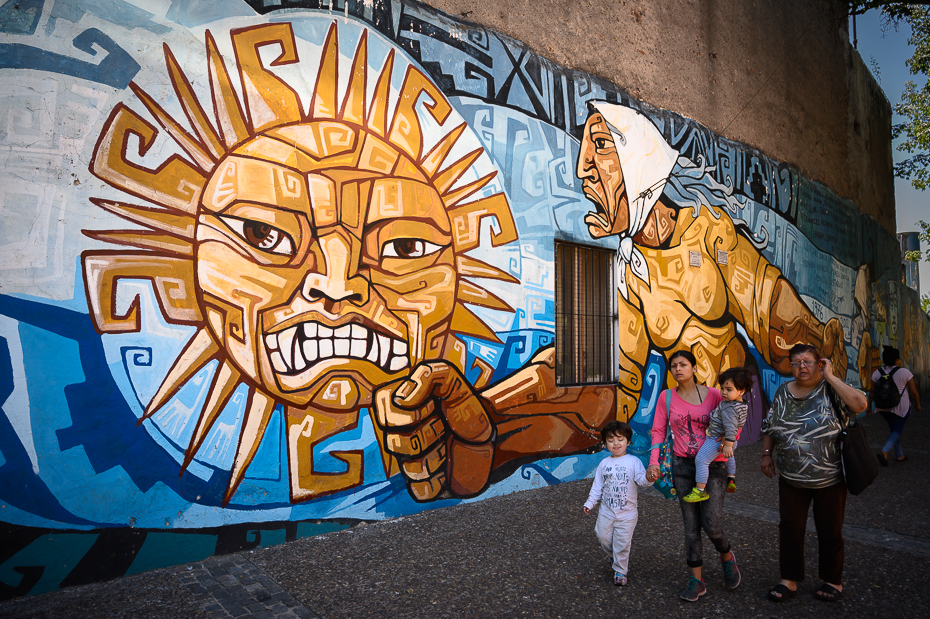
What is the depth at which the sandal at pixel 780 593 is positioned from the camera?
126 inches

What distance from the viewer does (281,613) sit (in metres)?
3.04

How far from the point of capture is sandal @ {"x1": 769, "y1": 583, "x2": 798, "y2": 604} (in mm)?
3206

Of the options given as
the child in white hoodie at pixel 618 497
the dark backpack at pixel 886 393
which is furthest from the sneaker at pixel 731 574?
the dark backpack at pixel 886 393

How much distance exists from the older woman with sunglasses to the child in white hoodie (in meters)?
0.84

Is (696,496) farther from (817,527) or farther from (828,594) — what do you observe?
(828,594)

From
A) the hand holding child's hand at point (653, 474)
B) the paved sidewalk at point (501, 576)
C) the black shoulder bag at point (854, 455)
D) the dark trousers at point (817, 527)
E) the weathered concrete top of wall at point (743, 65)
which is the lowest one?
the paved sidewalk at point (501, 576)

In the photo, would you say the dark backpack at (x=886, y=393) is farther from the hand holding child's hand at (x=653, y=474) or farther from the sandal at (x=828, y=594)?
the hand holding child's hand at (x=653, y=474)

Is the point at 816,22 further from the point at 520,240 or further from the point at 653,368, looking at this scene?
the point at 520,240

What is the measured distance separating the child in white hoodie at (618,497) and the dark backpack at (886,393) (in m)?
5.75

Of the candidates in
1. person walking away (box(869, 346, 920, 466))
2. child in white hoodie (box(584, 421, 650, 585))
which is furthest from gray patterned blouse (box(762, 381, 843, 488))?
person walking away (box(869, 346, 920, 466))

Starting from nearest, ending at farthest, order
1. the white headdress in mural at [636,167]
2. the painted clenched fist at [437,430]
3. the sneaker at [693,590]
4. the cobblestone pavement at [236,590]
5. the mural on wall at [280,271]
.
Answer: the cobblestone pavement at [236,590], the sneaker at [693,590], the mural on wall at [280,271], the painted clenched fist at [437,430], the white headdress in mural at [636,167]

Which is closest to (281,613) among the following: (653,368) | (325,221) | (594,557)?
(594,557)

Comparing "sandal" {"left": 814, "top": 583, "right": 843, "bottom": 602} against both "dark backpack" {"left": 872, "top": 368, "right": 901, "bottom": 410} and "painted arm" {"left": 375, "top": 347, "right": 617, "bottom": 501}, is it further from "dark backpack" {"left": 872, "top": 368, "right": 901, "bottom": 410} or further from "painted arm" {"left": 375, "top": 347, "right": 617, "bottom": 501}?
"dark backpack" {"left": 872, "top": 368, "right": 901, "bottom": 410}

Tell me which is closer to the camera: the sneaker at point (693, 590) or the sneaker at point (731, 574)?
the sneaker at point (693, 590)
